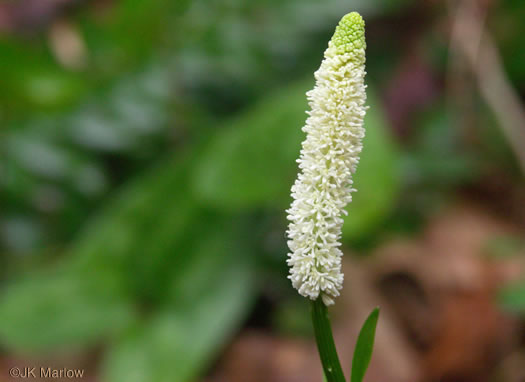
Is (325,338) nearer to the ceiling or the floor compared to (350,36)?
nearer to the floor

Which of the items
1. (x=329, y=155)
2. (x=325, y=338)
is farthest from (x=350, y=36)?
(x=325, y=338)

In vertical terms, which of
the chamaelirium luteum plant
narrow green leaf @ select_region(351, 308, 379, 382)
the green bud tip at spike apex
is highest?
the green bud tip at spike apex

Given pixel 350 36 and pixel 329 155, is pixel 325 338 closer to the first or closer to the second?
pixel 329 155

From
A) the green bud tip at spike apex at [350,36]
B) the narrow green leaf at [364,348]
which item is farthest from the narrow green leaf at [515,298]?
the green bud tip at spike apex at [350,36]

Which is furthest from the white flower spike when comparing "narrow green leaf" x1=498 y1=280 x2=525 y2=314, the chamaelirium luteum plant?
"narrow green leaf" x1=498 y1=280 x2=525 y2=314

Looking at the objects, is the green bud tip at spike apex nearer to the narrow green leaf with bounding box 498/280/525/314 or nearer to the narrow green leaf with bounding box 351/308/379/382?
the narrow green leaf with bounding box 351/308/379/382

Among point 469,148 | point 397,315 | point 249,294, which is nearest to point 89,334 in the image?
point 249,294

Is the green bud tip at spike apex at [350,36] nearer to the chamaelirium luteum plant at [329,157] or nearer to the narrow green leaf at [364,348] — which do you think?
the chamaelirium luteum plant at [329,157]
